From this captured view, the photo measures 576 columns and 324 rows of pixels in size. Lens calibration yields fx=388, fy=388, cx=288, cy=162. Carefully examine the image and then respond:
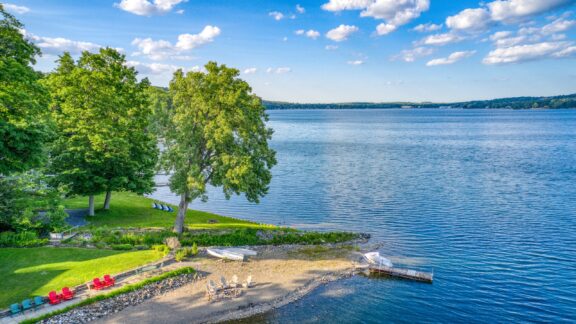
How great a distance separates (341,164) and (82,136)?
63.0 meters

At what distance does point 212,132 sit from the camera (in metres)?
35.4

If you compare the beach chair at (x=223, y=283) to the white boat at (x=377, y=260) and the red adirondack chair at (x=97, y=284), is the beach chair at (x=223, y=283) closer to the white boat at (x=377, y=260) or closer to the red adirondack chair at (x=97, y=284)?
the red adirondack chair at (x=97, y=284)

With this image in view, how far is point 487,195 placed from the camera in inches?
2381

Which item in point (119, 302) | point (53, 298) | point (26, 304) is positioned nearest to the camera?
point (26, 304)

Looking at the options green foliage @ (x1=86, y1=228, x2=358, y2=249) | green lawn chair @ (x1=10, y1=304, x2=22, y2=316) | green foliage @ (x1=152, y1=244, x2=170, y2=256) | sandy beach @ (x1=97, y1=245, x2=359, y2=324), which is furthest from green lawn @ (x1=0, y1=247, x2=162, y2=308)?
sandy beach @ (x1=97, y1=245, x2=359, y2=324)

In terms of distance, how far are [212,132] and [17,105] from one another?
48.2 ft

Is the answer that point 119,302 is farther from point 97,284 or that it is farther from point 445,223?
point 445,223

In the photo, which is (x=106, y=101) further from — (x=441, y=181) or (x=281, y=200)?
(x=441, y=181)

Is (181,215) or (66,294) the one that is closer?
(66,294)

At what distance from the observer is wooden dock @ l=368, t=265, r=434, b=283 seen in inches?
1259

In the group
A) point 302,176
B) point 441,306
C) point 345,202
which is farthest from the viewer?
point 302,176

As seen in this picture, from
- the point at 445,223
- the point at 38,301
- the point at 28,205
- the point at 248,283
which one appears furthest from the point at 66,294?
the point at 445,223

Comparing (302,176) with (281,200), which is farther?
(302,176)

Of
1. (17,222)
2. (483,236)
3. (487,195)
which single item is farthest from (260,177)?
(487,195)
